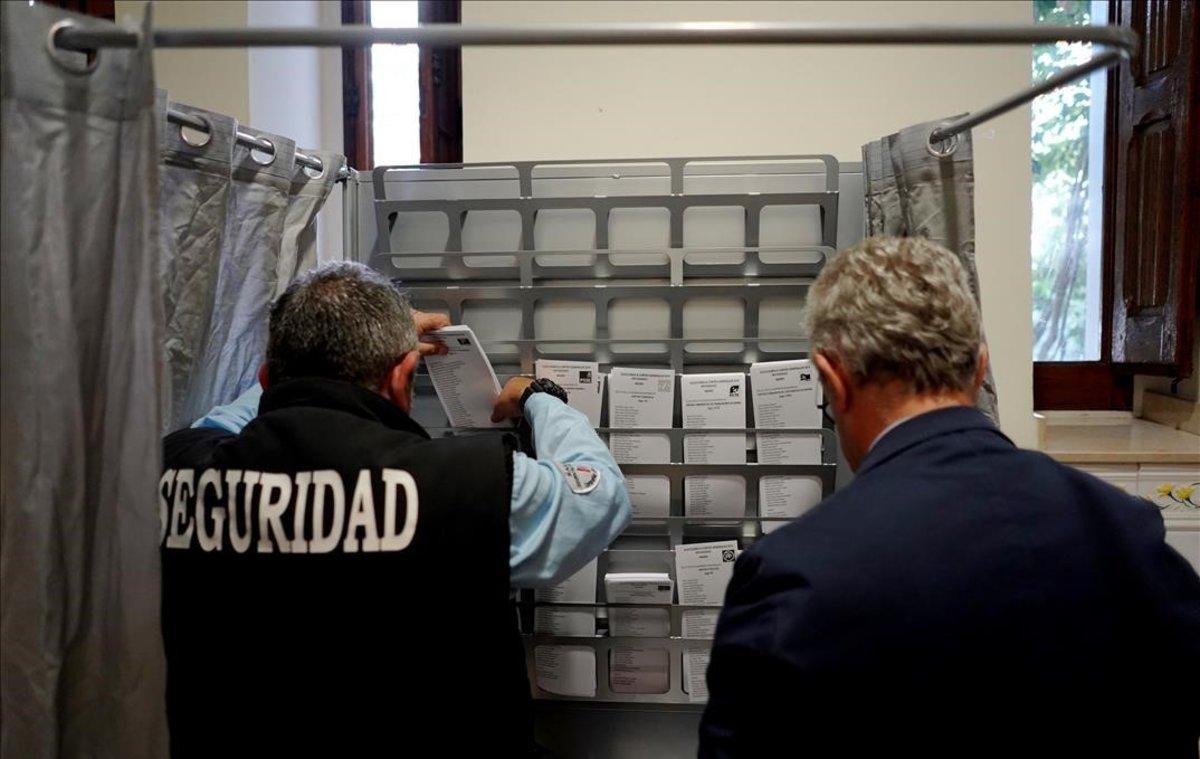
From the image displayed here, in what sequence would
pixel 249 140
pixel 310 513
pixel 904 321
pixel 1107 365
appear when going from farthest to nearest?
pixel 1107 365, pixel 249 140, pixel 310 513, pixel 904 321

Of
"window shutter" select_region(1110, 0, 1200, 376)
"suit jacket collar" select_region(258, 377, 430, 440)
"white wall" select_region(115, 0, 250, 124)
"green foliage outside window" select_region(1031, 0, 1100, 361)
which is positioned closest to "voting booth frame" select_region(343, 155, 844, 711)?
"suit jacket collar" select_region(258, 377, 430, 440)

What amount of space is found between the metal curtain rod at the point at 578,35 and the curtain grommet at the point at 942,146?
0.96 feet

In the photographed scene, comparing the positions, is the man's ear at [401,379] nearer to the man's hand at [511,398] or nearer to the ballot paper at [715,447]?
the man's hand at [511,398]

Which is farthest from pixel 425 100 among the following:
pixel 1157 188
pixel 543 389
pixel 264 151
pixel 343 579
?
pixel 1157 188

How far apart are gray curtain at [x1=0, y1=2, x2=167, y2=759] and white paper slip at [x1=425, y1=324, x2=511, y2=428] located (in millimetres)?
448

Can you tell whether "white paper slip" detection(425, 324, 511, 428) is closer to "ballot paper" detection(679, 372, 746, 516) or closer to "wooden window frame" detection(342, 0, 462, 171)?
"ballot paper" detection(679, 372, 746, 516)

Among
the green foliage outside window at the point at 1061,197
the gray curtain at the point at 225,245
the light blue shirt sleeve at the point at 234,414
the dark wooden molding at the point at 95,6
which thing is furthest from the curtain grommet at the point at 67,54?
the green foliage outside window at the point at 1061,197

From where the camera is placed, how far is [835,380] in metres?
0.77

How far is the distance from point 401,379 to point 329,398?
11 centimetres

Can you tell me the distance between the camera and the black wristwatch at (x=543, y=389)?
114cm

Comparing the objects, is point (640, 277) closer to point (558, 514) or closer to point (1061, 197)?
point (558, 514)

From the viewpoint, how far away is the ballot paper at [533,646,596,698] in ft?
3.86

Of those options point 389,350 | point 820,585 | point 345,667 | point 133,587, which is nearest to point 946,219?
point 820,585

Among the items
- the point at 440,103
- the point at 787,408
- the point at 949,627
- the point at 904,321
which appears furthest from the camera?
the point at 440,103
